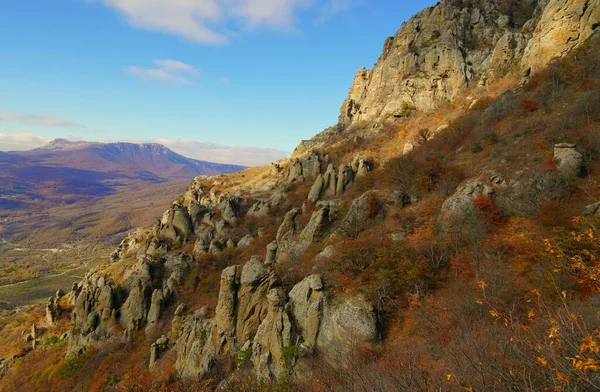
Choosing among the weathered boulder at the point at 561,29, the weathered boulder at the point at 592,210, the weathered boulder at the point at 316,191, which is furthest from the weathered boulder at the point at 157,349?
the weathered boulder at the point at 561,29

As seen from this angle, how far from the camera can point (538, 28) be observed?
1962 inches

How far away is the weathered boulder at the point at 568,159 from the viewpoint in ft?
71.9

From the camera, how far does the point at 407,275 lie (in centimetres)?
1942

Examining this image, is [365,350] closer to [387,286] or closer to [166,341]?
[387,286]

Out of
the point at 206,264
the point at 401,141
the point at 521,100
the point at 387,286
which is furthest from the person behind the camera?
the point at 401,141

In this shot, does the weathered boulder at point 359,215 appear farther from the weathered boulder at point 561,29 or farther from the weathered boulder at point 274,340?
the weathered boulder at point 561,29

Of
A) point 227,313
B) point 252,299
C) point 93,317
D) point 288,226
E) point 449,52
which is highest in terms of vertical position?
point 449,52

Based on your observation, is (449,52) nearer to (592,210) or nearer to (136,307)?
(592,210)

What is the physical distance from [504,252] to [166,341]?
3084 centimetres

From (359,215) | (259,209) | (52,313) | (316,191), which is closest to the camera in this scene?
(359,215)

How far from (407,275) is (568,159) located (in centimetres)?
1553

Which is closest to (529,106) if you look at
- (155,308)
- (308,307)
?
(308,307)

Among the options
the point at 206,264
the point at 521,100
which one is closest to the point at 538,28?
the point at 521,100

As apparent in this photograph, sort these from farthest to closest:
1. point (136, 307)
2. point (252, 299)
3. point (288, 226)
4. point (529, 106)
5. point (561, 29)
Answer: point (561, 29) < point (288, 226) < point (136, 307) < point (529, 106) < point (252, 299)
